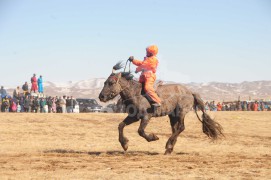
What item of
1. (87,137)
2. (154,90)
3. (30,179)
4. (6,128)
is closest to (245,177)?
(30,179)

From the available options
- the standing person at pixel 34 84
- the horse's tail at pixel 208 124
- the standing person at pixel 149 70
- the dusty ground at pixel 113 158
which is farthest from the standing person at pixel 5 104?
the standing person at pixel 149 70

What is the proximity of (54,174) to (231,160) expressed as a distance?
4293 millimetres

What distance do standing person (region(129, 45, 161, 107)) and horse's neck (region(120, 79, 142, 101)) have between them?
186mm

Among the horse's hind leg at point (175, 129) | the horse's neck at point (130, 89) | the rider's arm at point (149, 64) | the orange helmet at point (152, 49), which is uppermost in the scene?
the orange helmet at point (152, 49)

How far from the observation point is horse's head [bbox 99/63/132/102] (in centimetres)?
1184

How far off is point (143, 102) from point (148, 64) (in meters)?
1.00

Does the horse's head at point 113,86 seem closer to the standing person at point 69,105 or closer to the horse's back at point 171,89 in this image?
the horse's back at point 171,89

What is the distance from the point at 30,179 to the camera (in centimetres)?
776

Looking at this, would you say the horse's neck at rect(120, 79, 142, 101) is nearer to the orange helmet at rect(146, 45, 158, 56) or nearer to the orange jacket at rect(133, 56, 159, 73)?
the orange jacket at rect(133, 56, 159, 73)

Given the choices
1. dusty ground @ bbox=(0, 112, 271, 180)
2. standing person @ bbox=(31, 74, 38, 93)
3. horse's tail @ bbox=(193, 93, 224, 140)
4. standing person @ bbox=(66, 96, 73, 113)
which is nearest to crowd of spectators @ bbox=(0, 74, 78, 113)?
standing person @ bbox=(31, 74, 38, 93)

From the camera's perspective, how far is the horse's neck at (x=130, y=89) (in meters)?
11.9

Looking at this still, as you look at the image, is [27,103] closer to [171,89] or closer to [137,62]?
[171,89]

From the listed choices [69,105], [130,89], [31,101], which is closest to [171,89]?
[130,89]

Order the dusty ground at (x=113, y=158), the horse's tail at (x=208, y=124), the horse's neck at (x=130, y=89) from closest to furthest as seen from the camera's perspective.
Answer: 1. the dusty ground at (x=113, y=158)
2. the horse's neck at (x=130, y=89)
3. the horse's tail at (x=208, y=124)
